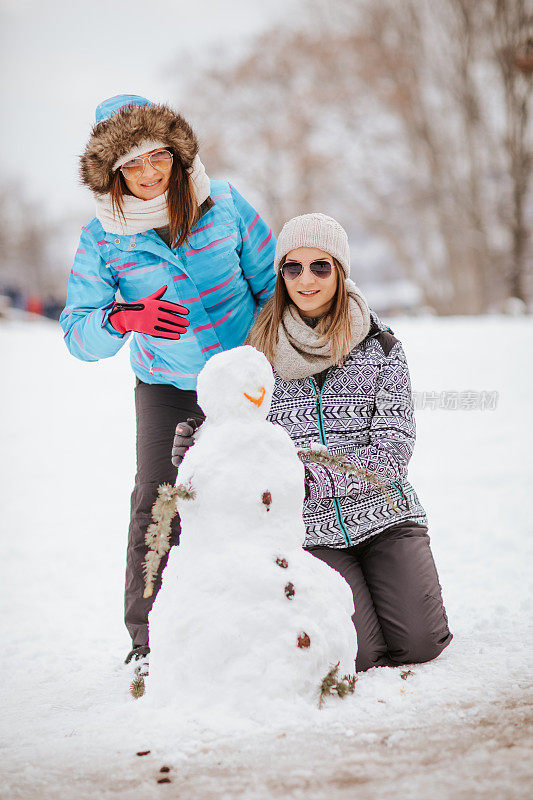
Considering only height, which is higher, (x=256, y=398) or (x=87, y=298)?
(x=87, y=298)

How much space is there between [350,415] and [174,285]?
2.58 feet

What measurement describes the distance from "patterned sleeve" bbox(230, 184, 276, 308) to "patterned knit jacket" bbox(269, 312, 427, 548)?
0.44 meters

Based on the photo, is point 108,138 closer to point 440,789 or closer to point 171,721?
point 171,721

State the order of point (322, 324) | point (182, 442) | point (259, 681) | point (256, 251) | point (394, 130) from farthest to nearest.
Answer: point (394, 130) → point (256, 251) → point (322, 324) → point (182, 442) → point (259, 681)

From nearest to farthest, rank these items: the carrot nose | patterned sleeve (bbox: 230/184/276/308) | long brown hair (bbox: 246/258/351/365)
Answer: the carrot nose
long brown hair (bbox: 246/258/351/365)
patterned sleeve (bbox: 230/184/276/308)

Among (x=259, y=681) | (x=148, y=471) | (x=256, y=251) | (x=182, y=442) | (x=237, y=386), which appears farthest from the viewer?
(x=256, y=251)

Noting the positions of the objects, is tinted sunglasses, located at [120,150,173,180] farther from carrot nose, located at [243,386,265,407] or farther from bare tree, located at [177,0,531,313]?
bare tree, located at [177,0,531,313]

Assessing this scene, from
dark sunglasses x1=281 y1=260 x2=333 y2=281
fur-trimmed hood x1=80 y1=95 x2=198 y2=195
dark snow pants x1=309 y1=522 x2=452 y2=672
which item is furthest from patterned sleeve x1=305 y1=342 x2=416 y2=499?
fur-trimmed hood x1=80 y1=95 x2=198 y2=195

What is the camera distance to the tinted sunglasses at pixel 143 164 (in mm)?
2520

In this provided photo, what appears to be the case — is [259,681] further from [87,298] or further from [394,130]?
[394,130]

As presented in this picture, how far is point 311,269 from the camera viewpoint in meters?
2.50

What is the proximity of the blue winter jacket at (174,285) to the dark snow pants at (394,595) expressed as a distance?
0.88 m

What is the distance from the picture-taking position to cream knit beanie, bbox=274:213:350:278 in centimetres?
250

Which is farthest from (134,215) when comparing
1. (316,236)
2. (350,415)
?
(350,415)
